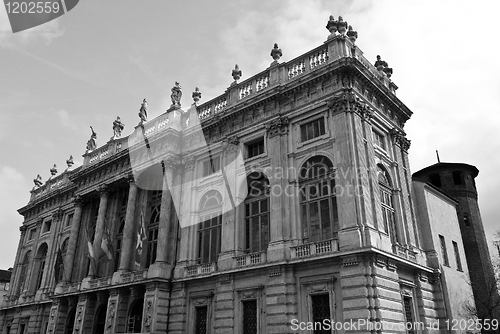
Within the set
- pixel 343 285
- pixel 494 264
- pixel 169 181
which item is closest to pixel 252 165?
pixel 169 181

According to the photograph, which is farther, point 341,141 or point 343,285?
point 341,141

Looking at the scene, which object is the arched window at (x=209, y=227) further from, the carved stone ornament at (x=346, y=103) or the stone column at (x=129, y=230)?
the carved stone ornament at (x=346, y=103)

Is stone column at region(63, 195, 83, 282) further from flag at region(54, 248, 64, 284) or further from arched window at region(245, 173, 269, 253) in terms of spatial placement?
arched window at region(245, 173, 269, 253)

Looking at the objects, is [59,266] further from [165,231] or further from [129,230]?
[165,231]

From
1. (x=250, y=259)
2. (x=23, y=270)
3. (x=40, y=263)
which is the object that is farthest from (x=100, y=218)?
(x=23, y=270)

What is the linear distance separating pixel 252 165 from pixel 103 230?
13439mm

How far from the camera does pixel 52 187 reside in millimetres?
42094

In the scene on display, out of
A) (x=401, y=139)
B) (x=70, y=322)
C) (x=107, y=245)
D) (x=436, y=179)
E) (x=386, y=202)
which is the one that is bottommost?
(x=70, y=322)

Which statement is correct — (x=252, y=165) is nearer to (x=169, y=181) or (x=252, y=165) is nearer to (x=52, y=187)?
(x=169, y=181)

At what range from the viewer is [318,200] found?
2125 centimetres

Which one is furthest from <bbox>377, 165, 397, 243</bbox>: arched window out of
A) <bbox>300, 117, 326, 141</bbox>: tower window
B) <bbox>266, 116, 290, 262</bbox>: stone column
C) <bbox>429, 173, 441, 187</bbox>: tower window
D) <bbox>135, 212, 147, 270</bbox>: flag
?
<bbox>135, 212, 147, 270</bbox>: flag

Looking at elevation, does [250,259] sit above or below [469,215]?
below

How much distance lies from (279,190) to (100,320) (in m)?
15.9

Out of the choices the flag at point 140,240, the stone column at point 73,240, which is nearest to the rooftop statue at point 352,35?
the flag at point 140,240
